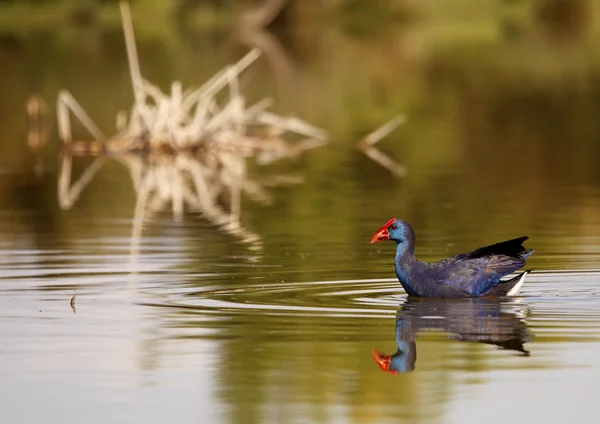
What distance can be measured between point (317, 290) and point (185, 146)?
568 inches

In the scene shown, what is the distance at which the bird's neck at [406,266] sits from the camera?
13703 millimetres

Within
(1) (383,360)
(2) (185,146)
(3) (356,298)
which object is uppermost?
(2) (185,146)

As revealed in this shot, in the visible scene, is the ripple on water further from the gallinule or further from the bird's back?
the bird's back

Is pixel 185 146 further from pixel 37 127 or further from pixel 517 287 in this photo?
pixel 517 287

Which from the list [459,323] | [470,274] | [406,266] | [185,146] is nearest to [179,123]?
[185,146]

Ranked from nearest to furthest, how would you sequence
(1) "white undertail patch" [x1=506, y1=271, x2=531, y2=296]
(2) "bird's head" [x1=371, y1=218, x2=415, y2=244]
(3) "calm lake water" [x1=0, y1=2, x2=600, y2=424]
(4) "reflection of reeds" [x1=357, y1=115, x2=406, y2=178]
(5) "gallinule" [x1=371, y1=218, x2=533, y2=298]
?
(3) "calm lake water" [x1=0, y1=2, x2=600, y2=424]
(1) "white undertail patch" [x1=506, y1=271, x2=531, y2=296]
(5) "gallinule" [x1=371, y1=218, x2=533, y2=298]
(2) "bird's head" [x1=371, y1=218, x2=415, y2=244]
(4) "reflection of reeds" [x1=357, y1=115, x2=406, y2=178]

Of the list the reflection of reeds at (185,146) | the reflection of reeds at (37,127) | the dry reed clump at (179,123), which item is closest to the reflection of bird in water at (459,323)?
the reflection of reeds at (185,146)

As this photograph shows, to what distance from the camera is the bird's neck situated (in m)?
13.7

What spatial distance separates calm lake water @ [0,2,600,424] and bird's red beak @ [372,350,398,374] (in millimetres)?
55

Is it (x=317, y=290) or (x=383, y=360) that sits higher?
(x=317, y=290)

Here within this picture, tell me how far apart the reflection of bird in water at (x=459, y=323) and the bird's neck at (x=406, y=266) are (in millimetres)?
127

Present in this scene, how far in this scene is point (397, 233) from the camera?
14.0 metres

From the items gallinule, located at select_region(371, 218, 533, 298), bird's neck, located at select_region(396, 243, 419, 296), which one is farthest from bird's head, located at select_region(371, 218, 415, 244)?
gallinule, located at select_region(371, 218, 533, 298)

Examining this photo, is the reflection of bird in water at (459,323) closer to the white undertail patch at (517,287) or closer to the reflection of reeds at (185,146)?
the white undertail patch at (517,287)
